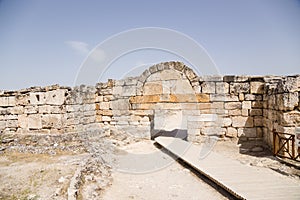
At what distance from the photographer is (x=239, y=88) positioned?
7.19m

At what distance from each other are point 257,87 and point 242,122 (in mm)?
1181

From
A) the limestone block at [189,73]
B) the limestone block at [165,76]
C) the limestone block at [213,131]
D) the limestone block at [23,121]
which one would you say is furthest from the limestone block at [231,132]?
the limestone block at [23,121]

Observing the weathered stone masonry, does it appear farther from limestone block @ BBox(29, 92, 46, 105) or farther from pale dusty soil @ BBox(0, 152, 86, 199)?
pale dusty soil @ BBox(0, 152, 86, 199)

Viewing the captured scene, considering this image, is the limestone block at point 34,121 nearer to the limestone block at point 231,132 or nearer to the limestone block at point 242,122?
the limestone block at point 231,132

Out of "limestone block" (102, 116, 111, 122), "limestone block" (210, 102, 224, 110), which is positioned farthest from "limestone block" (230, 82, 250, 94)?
"limestone block" (102, 116, 111, 122)

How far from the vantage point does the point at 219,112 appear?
736 cm

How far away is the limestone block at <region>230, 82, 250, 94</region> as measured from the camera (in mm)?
7133

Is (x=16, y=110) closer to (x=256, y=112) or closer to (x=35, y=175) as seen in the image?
(x=35, y=175)

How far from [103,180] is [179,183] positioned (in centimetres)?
164

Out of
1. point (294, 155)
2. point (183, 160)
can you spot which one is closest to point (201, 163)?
point (183, 160)

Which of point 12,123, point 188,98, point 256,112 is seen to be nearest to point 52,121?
point 12,123

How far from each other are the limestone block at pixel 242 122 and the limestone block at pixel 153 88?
2606mm

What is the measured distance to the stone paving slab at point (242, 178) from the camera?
3.70m

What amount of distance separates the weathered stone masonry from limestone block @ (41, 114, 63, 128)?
0.07 ft
